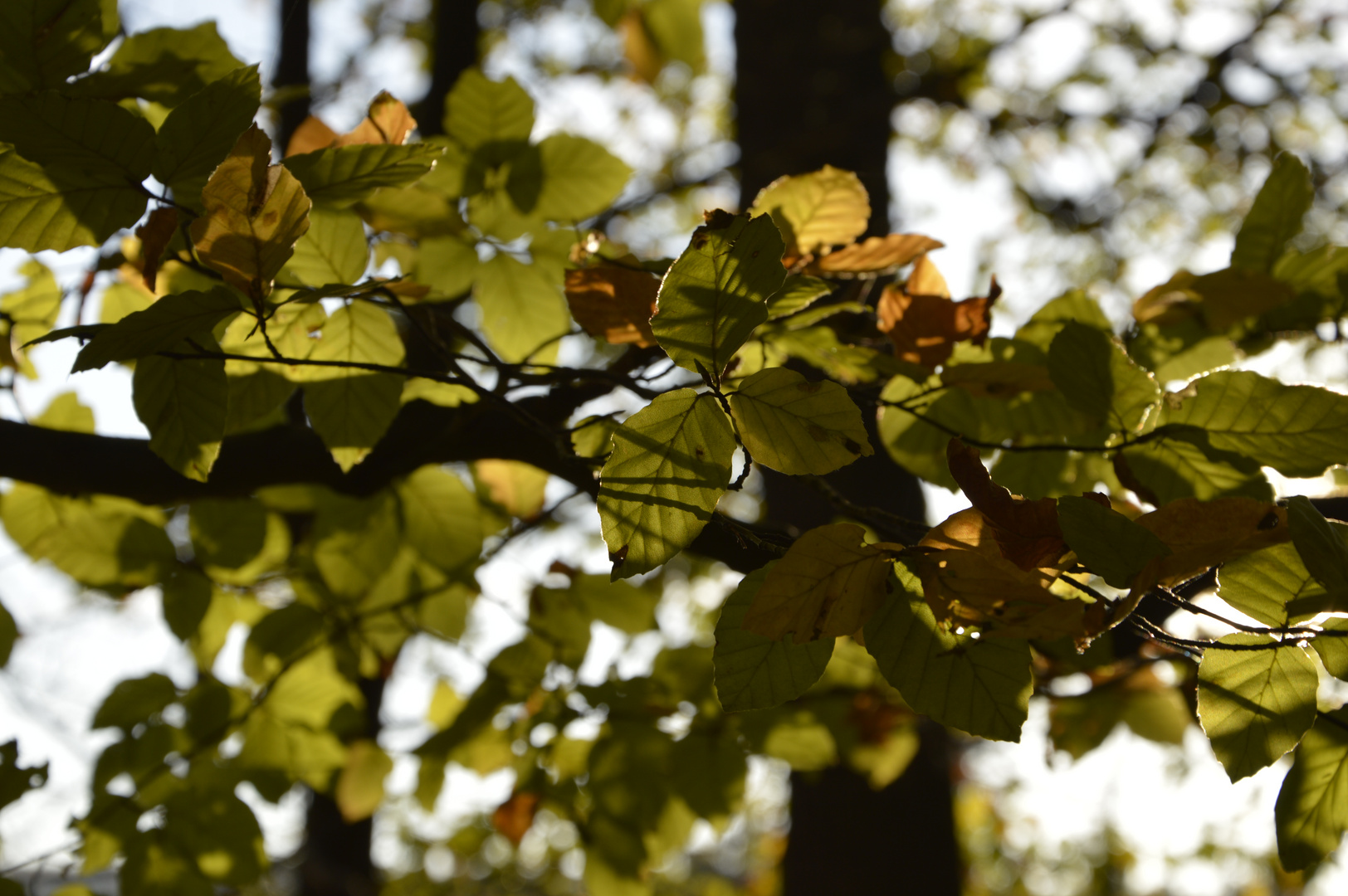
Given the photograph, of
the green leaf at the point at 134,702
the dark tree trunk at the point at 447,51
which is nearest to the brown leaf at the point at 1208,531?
the green leaf at the point at 134,702

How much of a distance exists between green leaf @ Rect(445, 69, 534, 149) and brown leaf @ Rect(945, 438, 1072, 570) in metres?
0.77

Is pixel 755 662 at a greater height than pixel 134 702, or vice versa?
pixel 755 662

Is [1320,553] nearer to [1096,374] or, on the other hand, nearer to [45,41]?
[1096,374]

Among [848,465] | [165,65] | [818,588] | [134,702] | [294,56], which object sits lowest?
[134,702]

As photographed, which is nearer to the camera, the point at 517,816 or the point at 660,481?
the point at 660,481

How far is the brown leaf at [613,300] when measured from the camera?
759 mm

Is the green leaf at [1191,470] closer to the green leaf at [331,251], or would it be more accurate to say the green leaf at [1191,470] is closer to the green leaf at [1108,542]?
the green leaf at [1108,542]

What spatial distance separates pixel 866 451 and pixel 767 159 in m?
1.98

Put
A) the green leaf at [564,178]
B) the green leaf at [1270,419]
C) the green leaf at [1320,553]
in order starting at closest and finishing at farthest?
the green leaf at [1320,553], the green leaf at [1270,419], the green leaf at [564,178]

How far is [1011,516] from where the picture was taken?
58 centimetres

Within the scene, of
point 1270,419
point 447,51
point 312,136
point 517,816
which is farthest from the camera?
point 447,51

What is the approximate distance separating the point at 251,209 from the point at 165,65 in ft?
1.35

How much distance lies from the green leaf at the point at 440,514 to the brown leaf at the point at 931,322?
0.69 meters

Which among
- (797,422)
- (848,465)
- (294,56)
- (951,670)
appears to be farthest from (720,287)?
(294,56)
